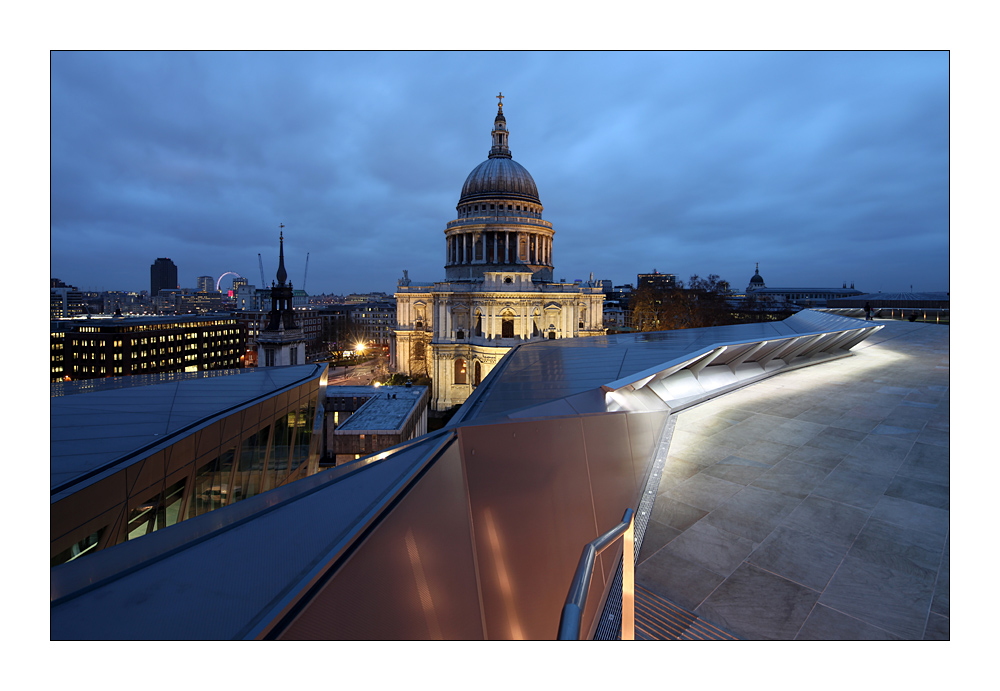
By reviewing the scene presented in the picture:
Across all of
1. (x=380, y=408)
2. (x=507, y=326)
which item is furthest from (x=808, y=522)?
(x=507, y=326)

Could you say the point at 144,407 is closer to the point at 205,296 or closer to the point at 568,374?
the point at 568,374

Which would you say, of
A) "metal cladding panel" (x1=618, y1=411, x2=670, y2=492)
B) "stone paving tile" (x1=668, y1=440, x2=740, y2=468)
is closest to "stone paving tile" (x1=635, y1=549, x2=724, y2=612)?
"metal cladding panel" (x1=618, y1=411, x2=670, y2=492)

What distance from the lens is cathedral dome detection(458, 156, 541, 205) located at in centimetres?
5503

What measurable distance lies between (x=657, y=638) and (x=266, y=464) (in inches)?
423

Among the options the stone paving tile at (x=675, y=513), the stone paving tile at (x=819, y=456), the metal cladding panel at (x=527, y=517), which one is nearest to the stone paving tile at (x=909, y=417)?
the stone paving tile at (x=819, y=456)

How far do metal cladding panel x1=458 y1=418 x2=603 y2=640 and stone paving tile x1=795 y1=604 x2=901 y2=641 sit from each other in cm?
171

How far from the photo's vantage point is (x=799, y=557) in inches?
171

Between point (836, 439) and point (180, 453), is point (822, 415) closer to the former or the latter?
point (836, 439)

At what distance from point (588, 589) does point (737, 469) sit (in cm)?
425

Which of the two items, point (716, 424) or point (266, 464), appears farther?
point (266, 464)

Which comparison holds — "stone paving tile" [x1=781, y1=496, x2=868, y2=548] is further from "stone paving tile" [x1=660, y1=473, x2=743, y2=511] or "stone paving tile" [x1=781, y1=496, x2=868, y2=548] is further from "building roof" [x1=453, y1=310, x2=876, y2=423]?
"building roof" [x1=453, y1=310, x2=876, y2=423]

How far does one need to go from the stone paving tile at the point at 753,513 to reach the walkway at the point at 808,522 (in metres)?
0.02

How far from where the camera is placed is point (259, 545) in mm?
2947

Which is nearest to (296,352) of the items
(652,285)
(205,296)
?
(652,285)
